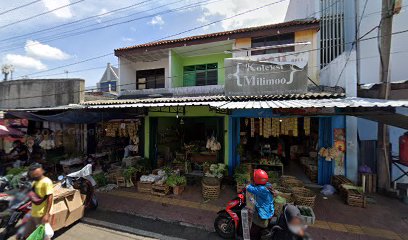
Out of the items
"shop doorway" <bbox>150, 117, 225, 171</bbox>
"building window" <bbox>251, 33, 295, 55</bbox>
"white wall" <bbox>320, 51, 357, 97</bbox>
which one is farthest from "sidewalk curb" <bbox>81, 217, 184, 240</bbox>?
"building window" <bbox>251, 33, 295, 55</bbox>

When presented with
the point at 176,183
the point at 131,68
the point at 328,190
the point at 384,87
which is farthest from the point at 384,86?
the point at 131,68

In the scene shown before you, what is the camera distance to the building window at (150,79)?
1239cm

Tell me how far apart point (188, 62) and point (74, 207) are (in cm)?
950

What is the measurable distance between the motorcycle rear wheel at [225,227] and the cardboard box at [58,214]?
379cm

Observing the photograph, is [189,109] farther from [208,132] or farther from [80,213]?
[80,213]

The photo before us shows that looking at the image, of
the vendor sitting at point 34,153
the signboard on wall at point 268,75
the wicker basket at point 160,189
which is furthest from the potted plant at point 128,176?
the signboard on wall at point 268,75

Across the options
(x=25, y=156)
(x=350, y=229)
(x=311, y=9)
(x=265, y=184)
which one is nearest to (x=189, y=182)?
(x=265, y=184)

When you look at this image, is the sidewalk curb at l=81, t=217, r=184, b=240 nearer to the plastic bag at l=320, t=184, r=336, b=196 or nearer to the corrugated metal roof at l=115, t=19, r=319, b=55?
the plastic bag at l=320, t=184, r=336, b=196

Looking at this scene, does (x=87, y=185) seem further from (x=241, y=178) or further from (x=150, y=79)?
(x=150, y=79)

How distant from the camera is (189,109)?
30.5 ft

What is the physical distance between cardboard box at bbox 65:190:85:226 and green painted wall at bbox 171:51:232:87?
7659mm

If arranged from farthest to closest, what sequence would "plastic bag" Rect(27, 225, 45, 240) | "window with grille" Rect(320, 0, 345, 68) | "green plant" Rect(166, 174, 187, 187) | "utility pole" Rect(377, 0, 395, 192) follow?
"window with grille" Rect(320, 0, 345, 68)
"green plant" Rect(166, 174, 187, 187)
"utility pole" Rect(377, 0, 395, 192)
"plastic bag" Rect(27, 225, 45, 240)

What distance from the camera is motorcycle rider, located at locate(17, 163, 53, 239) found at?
12.2 feet

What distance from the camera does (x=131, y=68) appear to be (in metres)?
12.8
